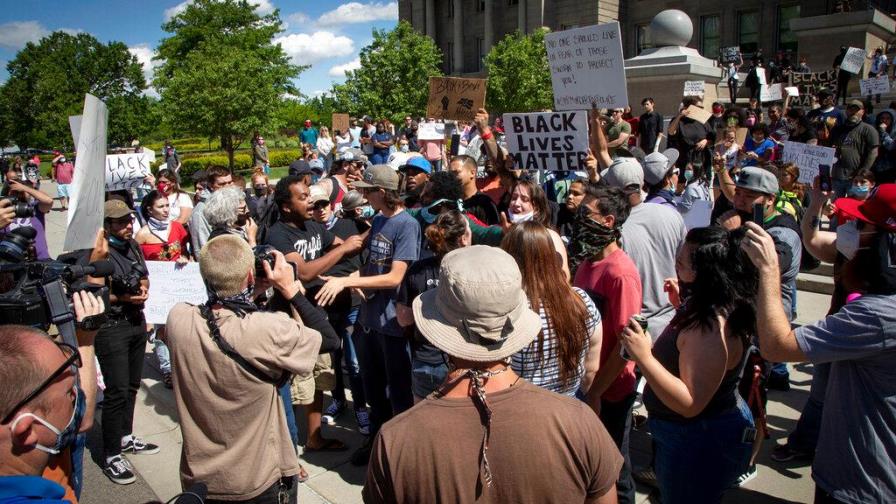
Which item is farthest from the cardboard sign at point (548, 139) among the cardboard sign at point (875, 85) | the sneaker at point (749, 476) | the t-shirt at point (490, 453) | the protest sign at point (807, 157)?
the cardboard sign at point (875, 85)

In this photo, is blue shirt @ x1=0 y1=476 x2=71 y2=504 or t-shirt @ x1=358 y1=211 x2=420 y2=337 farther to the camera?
t-shirt @ x1=358 y1=211 x2=420 y2=337

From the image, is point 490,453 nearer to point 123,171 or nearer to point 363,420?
point 363,420

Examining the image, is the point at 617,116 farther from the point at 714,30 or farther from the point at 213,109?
the point at 714,30

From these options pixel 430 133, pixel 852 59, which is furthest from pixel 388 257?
pixel 852 59

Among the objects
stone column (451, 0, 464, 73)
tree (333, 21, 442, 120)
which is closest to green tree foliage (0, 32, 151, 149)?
tree (333, 21, 442, 120)

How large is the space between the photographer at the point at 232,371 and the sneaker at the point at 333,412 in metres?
2.33

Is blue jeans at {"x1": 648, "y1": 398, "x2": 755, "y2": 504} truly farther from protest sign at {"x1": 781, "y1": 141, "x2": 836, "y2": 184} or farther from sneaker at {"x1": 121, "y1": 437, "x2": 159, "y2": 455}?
protest sign at {"x1": 781, "y1": 141, "x2": 836, "y2": 184}

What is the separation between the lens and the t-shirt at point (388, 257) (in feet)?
13.8

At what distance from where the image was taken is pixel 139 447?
4836 mm

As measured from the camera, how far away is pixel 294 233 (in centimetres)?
464

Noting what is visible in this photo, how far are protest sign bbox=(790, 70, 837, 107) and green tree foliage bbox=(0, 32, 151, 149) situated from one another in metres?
38.7

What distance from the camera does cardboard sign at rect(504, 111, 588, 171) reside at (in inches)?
240

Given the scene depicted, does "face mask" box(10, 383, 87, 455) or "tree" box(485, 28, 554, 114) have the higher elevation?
"tree" box(485, 28, 554, 114)

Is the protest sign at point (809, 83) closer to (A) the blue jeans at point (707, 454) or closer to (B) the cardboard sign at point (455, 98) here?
(B) the cardboard sign at point (455, 98)
